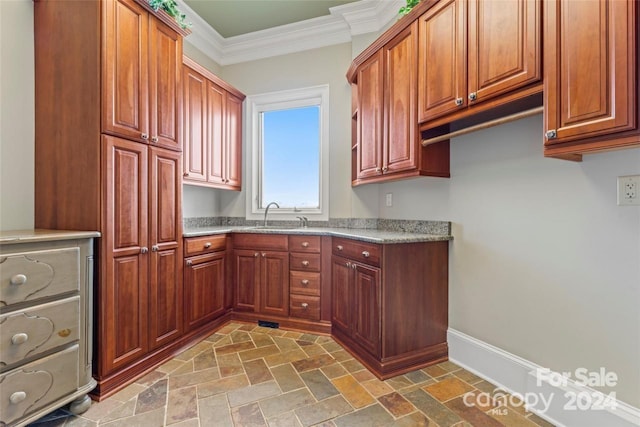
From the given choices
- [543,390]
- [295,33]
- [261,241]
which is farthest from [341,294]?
[295,33]

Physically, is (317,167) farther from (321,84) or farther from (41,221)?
(41,221)

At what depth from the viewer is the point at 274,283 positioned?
2814mm

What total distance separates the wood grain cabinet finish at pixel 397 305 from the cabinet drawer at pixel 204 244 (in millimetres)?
1285

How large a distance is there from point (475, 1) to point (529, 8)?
0.37 m

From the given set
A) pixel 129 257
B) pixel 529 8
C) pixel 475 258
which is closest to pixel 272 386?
pixel 129 257

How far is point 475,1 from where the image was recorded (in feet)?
5.43

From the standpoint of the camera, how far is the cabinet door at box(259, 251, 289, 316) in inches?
109

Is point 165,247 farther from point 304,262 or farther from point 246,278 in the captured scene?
point 304,262

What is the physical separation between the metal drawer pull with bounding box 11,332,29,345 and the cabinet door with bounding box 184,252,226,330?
1067mm

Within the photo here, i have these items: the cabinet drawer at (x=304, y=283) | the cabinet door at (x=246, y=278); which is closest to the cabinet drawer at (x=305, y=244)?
the cabinet drawer at (x=304, y=283)

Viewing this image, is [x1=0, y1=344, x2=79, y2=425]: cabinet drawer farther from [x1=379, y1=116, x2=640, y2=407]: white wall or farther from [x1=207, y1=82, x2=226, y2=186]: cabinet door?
[x1=379, y1=116, x2=640, y2=407]: white wall

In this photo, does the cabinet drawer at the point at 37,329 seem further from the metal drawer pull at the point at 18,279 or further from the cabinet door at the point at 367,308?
the cabinet door at the point at 367,308

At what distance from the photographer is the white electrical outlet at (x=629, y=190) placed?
1.26 metres

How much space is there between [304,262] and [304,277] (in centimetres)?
14
